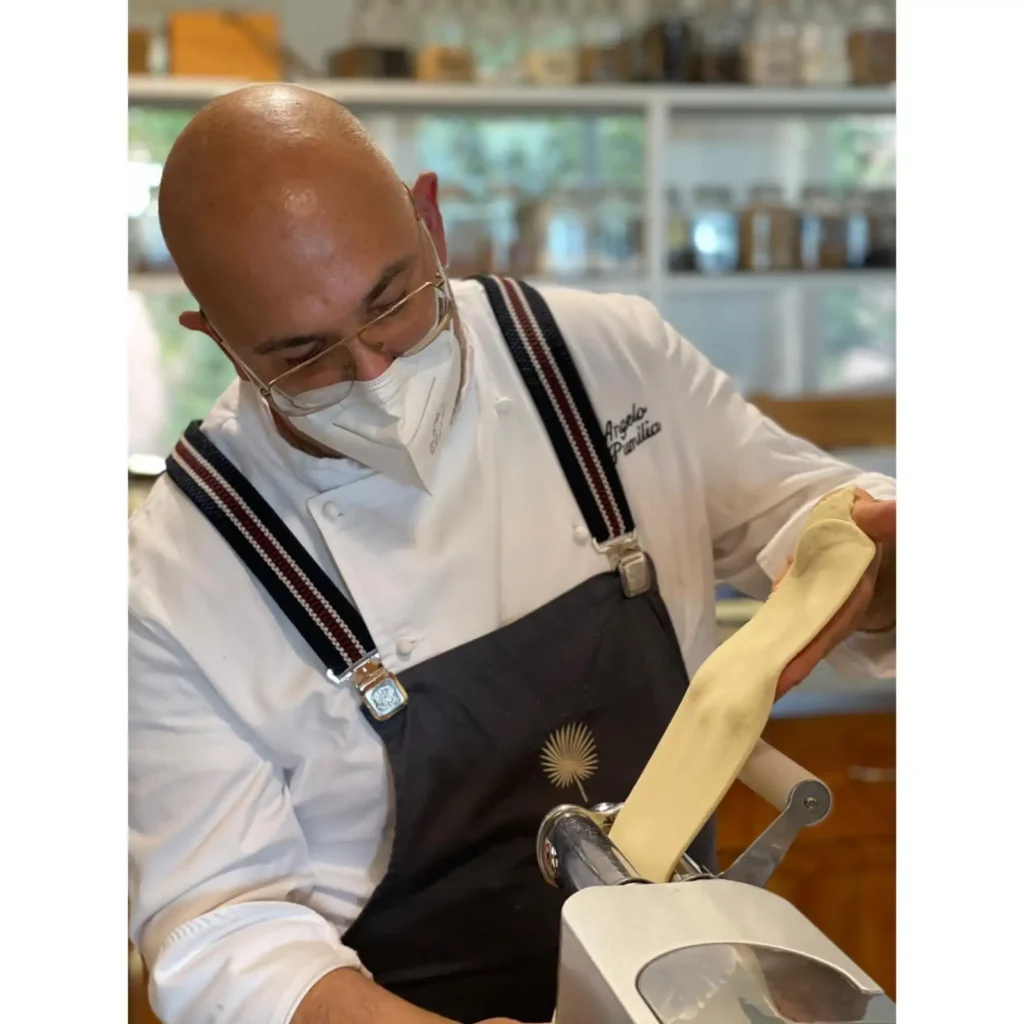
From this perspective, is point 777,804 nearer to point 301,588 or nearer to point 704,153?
point 301,588

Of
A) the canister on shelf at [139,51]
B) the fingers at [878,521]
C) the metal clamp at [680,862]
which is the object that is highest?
the canister on shelf at [139,51]

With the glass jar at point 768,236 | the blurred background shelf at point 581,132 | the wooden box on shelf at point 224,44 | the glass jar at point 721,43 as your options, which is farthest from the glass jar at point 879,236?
the wooden box on shelf at point 224,44

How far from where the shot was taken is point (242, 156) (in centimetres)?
57

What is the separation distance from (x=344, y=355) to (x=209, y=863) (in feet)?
0.91

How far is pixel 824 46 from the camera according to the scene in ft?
6.70

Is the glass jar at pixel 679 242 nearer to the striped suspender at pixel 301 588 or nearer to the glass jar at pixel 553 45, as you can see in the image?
the glass jar at pixel 553 45

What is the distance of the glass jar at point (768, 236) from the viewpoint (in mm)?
2098

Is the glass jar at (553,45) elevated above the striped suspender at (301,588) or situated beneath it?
elevated above

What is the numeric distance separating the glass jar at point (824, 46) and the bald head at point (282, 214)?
1.63 m

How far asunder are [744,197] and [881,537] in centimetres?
180

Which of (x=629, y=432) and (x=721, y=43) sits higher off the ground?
(x=721, y=43)

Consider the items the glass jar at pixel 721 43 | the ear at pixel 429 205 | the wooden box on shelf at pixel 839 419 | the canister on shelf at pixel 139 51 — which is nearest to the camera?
the ear at pixel 429 205

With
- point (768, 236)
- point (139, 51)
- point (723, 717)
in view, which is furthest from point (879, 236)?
point (723, 717)
